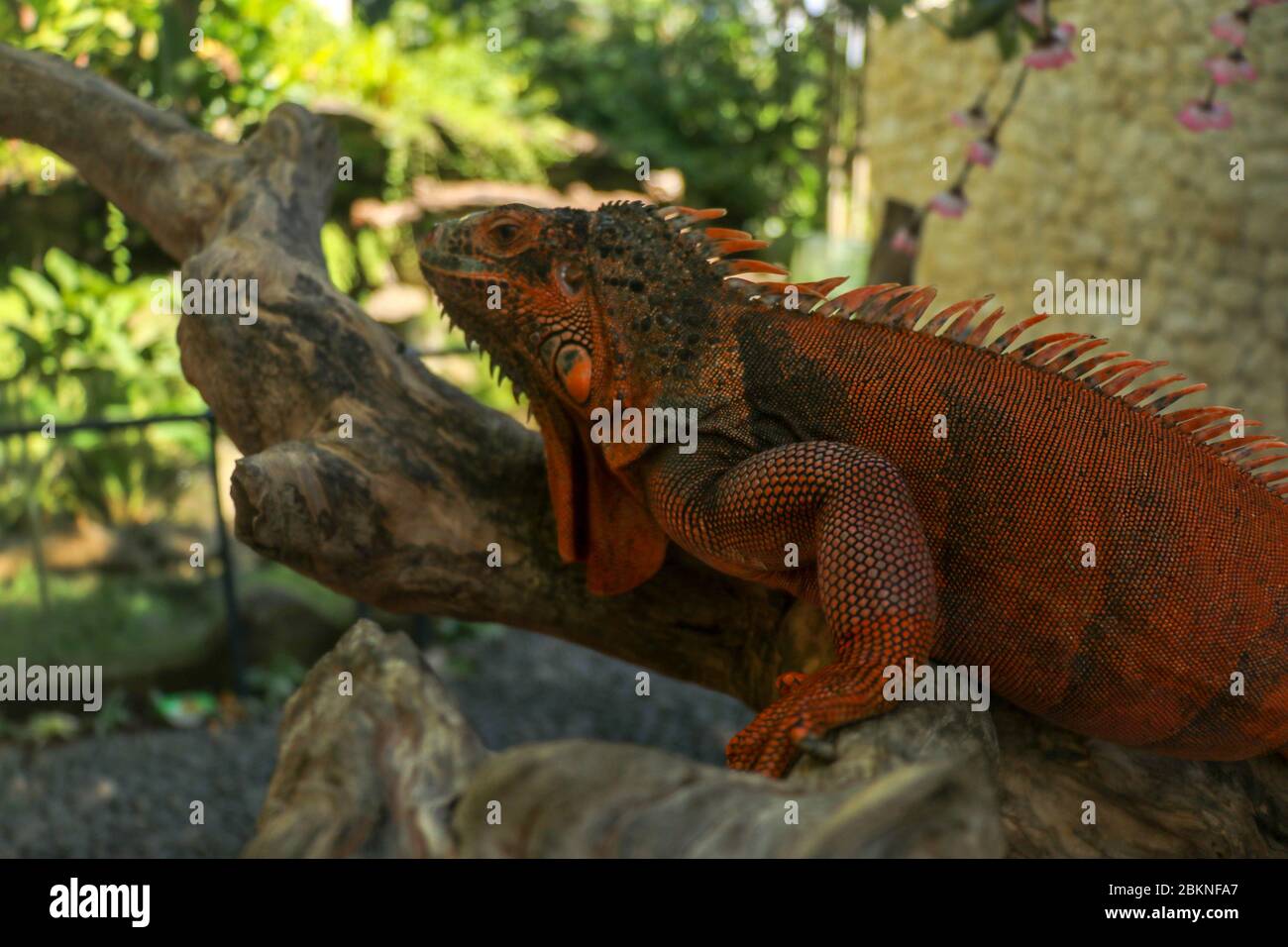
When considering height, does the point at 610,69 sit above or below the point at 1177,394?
above

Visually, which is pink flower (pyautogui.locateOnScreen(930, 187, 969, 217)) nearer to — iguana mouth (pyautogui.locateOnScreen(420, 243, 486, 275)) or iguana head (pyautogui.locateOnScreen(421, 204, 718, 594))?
iguana head (pyautogui.locateOnScreen(421, 204, 718, 594))

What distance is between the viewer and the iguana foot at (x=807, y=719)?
2.30 m

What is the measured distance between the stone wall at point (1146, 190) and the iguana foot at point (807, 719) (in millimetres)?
7593

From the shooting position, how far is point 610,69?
15609 mm

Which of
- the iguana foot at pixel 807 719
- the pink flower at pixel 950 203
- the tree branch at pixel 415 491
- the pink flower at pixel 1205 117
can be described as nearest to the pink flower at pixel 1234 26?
the pink flower at pixel 1205 117

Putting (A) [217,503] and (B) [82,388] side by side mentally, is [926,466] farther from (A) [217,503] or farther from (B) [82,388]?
(B) [82,388]

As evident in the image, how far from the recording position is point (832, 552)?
2463 millimetres

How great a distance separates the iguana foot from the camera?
7.55 feet

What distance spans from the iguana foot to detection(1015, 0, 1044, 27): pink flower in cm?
355

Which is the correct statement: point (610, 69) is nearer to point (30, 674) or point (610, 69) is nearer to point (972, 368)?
point (30, 674)

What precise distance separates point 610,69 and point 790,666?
13948 millimetres

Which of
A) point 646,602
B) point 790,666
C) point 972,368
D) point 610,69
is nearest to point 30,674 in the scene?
point 646,602

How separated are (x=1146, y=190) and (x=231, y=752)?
26.9ft

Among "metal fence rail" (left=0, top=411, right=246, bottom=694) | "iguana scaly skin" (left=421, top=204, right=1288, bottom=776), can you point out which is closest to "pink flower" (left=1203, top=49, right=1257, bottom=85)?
"iguana scaly skin" (left=421, top=204, right=1288, bottom=776)
